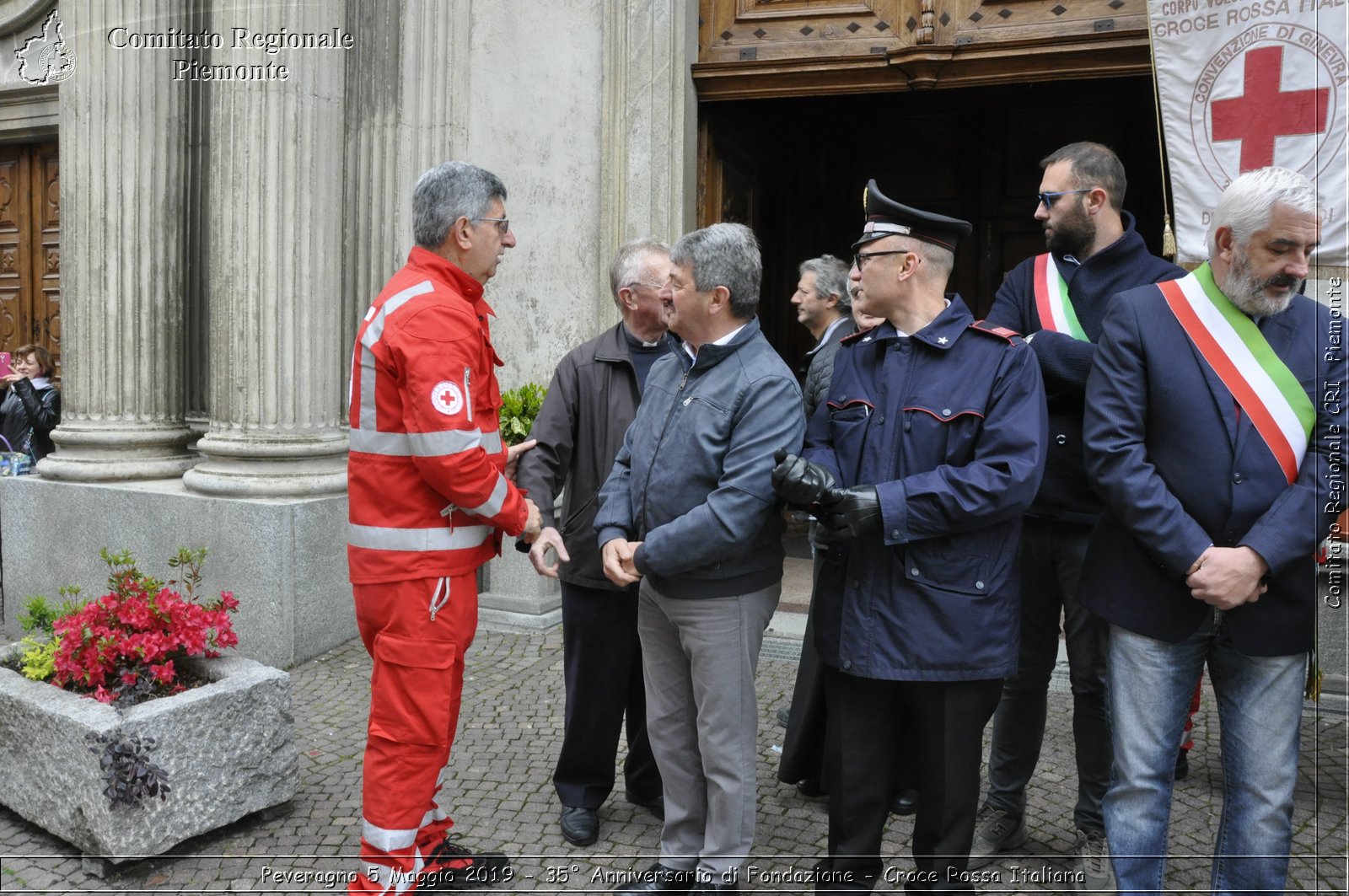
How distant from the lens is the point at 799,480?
268 centimetres

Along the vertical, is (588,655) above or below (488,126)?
below

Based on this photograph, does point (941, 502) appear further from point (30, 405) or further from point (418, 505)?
point (30, 405)

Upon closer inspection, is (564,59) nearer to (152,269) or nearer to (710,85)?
(710,85)

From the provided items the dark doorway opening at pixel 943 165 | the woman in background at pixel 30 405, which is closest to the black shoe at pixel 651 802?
the woman in background at pixel 30 405

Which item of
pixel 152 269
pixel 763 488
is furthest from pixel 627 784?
pixel 152 269

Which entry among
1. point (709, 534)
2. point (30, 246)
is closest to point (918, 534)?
point (709, 534)

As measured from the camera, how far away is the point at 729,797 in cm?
307

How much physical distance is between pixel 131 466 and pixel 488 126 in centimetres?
288

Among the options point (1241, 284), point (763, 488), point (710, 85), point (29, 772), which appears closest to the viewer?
point (1241, 284)

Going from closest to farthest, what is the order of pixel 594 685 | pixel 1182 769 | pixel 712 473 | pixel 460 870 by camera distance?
1. pixel 712 473
2. pixel 460 870
3. pixel 594 685
4. pixel 1182 769

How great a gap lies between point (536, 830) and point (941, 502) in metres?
1.97

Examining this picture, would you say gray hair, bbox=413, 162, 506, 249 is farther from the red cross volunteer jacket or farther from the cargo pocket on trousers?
the cargo pocket on trousers

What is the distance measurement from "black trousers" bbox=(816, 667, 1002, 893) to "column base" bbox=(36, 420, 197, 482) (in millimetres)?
4819

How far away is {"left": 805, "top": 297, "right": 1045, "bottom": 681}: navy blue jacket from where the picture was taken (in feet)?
9.00
